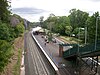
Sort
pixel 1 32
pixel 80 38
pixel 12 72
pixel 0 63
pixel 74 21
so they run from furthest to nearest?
pixel 74 21 → pixel 80 38 → pixel 1 32 → pixel 12 72 → pixel 0 63

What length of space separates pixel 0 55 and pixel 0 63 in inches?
78.8

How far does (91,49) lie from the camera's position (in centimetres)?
3259

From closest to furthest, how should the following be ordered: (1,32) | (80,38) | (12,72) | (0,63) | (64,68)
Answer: (0,63), (12,72), (64,68), (1,32), (80,38)

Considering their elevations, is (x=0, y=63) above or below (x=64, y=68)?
above

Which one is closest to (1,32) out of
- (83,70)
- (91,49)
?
(83,70)

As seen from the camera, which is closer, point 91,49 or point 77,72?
point 91,49

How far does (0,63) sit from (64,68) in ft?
47.8

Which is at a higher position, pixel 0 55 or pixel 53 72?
pixel 0 55

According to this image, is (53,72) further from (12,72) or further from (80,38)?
(80,38)

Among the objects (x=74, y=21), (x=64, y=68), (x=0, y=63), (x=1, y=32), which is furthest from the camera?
(x=74, y=21)

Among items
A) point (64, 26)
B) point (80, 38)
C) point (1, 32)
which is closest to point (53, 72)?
point (1, 32)

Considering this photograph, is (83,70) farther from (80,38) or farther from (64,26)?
(64,26)

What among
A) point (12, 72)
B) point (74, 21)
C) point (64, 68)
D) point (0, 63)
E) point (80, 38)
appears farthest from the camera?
point (74, 21)

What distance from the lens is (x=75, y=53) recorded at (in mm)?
40969
